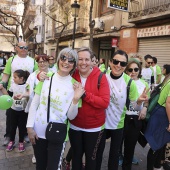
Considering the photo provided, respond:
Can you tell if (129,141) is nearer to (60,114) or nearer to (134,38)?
A: (60,114)

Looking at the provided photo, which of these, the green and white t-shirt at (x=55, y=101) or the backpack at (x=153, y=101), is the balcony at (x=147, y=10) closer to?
the backpack at (x=153, y=101)

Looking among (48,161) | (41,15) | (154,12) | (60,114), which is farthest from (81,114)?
(41,15)

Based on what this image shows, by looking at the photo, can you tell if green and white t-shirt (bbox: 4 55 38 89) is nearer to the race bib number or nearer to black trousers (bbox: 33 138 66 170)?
the race bib number

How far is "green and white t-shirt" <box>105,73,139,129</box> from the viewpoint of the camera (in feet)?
8.79

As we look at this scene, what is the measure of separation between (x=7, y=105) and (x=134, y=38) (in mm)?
9979

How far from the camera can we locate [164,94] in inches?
109

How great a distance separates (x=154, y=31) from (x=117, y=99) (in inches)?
344

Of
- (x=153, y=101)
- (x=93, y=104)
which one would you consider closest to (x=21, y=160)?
(x=93, y=104)

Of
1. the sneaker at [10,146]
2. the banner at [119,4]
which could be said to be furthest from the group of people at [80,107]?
the banner at [119,4]

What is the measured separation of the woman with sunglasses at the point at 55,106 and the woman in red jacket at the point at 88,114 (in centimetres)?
12

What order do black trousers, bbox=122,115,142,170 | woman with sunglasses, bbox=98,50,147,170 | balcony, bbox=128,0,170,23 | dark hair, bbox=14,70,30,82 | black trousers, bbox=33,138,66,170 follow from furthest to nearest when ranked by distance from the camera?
1. balcony, bbox=128,0,170,23
2. dark hair, bbox=14,70,30,82
3. black trousers, bbox=122,115,142,170
4. woman with sunglasses, bbox=98,50,147,170
5. black trousers, bbox=33,138,66,170

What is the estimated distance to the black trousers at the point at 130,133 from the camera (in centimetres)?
308

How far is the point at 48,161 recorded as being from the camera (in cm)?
230

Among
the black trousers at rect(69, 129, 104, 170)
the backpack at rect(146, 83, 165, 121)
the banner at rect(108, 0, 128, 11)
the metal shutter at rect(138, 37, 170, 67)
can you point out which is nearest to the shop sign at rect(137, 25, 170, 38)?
the metal shutter at rect(138, 37, 170, 67)
